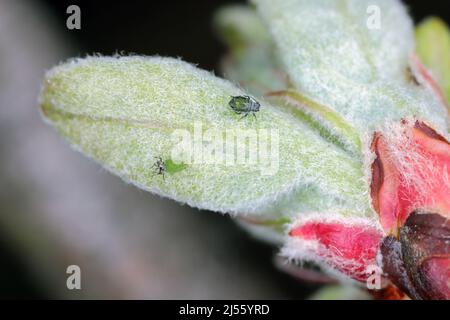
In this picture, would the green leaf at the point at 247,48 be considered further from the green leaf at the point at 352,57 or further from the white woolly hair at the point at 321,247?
the white woolly hair at the point at 321,247

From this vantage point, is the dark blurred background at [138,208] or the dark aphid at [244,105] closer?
the dark aphid at [244,105]

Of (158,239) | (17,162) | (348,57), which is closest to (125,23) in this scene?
(17,162)

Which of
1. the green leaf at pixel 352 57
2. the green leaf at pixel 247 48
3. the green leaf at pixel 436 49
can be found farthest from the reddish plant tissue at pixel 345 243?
the green leaf at pixel 247 48

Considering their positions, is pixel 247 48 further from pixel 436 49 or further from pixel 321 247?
pixel 321 247

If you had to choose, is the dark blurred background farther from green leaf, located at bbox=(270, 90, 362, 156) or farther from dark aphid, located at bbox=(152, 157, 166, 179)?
dark aphid, located at bbox=(152, 157, 166, 179)

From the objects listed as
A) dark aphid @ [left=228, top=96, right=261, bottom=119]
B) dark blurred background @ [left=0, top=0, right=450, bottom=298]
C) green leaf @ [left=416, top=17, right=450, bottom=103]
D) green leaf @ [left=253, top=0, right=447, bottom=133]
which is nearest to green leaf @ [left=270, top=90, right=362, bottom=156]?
green leaf @ [left=253, top=0, right=447, bottom=133]
